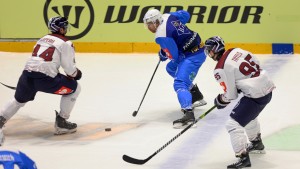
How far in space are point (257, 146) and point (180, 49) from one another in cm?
184

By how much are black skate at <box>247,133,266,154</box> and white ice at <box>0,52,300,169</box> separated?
0.30ft

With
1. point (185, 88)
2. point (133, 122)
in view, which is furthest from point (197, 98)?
Result: point (133, 122)

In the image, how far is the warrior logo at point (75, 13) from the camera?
38.1 ft

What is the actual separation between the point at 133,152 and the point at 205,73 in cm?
363

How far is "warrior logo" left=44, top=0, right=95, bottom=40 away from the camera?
11.6m

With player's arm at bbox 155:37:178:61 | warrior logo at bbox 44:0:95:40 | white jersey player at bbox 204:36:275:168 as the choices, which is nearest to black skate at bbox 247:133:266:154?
white jersey player at bbox 204:36:275:168

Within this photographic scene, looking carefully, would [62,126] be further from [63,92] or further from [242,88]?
[242,88]

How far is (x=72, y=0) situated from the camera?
11.6 meters

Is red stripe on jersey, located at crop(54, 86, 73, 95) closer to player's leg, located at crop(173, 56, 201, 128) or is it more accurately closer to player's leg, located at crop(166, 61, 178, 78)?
player's leg, located at crop(173, 56, 201, 128)

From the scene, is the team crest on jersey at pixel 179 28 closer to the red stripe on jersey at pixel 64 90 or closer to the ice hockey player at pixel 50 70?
the ice hockey player at pixel 50 70

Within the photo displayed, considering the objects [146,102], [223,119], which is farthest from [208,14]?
[223,119]

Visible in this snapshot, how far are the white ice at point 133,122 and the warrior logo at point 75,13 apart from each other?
0.65m

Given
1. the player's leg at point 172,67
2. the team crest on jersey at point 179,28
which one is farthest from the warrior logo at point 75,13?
the team crest on jersey at point 179,28

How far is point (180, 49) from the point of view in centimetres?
827
